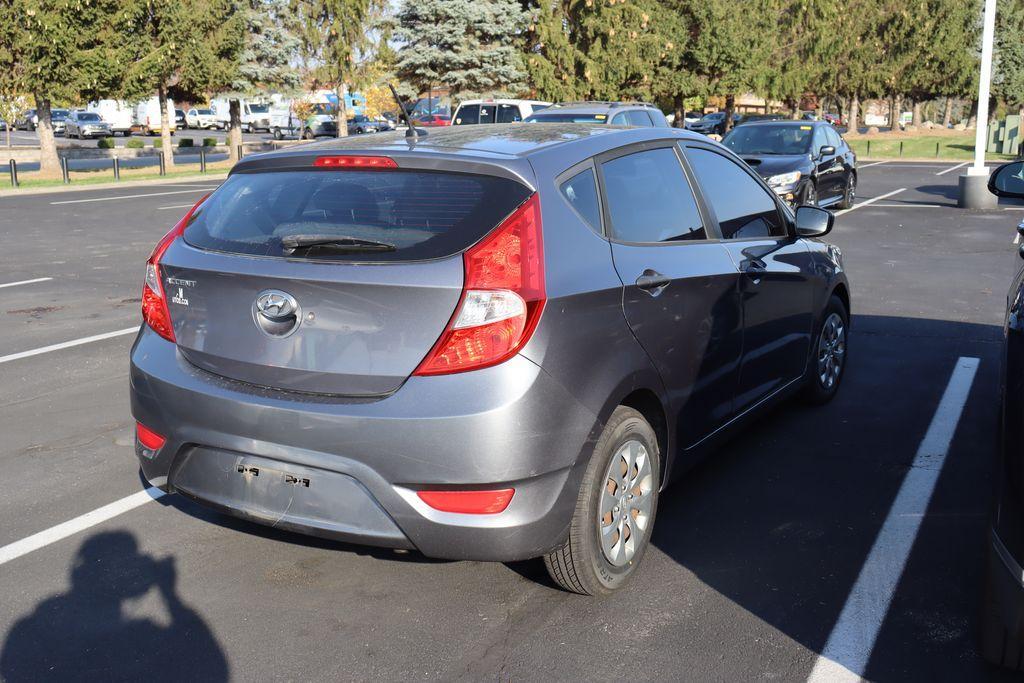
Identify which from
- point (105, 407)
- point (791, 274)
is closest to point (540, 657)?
point (791, 274)

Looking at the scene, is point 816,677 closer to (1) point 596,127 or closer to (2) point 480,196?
(2) point 480,196

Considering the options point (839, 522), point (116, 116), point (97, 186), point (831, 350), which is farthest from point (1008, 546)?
point (116, 116)

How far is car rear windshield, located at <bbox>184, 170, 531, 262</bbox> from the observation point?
3.41m

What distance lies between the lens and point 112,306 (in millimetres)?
9531

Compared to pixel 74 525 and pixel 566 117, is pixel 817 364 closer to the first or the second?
pixel 74 525

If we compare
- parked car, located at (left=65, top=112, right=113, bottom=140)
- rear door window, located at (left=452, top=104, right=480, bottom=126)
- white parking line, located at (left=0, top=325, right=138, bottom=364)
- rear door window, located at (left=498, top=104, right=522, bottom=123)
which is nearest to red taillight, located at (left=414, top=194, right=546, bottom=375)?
white parking line, located at (left=0, top=325, right=138, bottom=364)

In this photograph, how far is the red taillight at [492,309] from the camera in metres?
3.25

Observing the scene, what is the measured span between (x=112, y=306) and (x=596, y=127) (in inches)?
257

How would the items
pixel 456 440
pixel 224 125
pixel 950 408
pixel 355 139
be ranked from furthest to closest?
pixel 224 125 → pixel 950 408 → pixel 355 139 → pixel 456 440

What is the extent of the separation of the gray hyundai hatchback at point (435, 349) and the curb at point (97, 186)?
72.9 feet

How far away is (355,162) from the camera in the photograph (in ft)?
12.3

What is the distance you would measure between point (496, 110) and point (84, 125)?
4224 cm

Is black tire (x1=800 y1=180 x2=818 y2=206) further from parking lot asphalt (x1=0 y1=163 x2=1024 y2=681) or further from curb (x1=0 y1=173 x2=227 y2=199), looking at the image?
curb (x1=0 y1=173 x2=227 y2=199)

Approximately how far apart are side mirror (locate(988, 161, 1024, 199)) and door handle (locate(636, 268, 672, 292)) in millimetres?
1689
